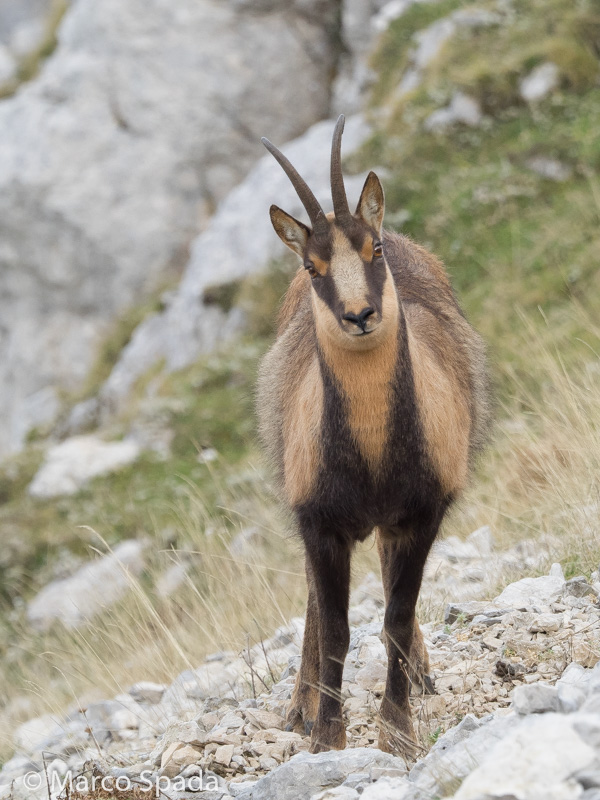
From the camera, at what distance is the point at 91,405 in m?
18.2

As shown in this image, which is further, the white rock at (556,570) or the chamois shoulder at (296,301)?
the chamois shoulder at (296,301)

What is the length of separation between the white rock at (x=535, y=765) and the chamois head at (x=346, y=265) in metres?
1.75

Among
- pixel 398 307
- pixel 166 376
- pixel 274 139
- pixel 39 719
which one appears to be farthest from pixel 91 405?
pixel 398 307

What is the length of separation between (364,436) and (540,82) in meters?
11.5

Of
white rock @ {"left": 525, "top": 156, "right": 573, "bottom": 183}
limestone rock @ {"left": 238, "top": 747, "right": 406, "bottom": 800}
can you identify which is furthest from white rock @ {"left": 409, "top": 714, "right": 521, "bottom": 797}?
white rock @ {"left": 525, "top": 156, "right": 573, "bottom": 183}

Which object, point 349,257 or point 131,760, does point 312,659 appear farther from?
point 349,257

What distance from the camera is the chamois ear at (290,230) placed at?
14.6ft

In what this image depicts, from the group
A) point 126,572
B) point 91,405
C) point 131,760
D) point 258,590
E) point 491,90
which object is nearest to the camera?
point 131,760

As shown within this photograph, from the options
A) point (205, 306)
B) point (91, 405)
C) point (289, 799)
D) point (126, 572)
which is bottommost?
point (91, 405)

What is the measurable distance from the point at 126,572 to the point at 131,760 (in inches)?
46.2

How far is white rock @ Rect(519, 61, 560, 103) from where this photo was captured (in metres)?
14.3

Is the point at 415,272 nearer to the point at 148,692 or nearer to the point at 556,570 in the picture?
the point at 556,570

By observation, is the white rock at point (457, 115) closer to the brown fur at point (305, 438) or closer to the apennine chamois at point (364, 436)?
the apennine chamois at point (364, 436)

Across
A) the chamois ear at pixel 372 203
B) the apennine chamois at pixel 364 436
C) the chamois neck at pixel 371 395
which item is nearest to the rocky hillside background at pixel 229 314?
the apennine chamois at pixel 364 436
